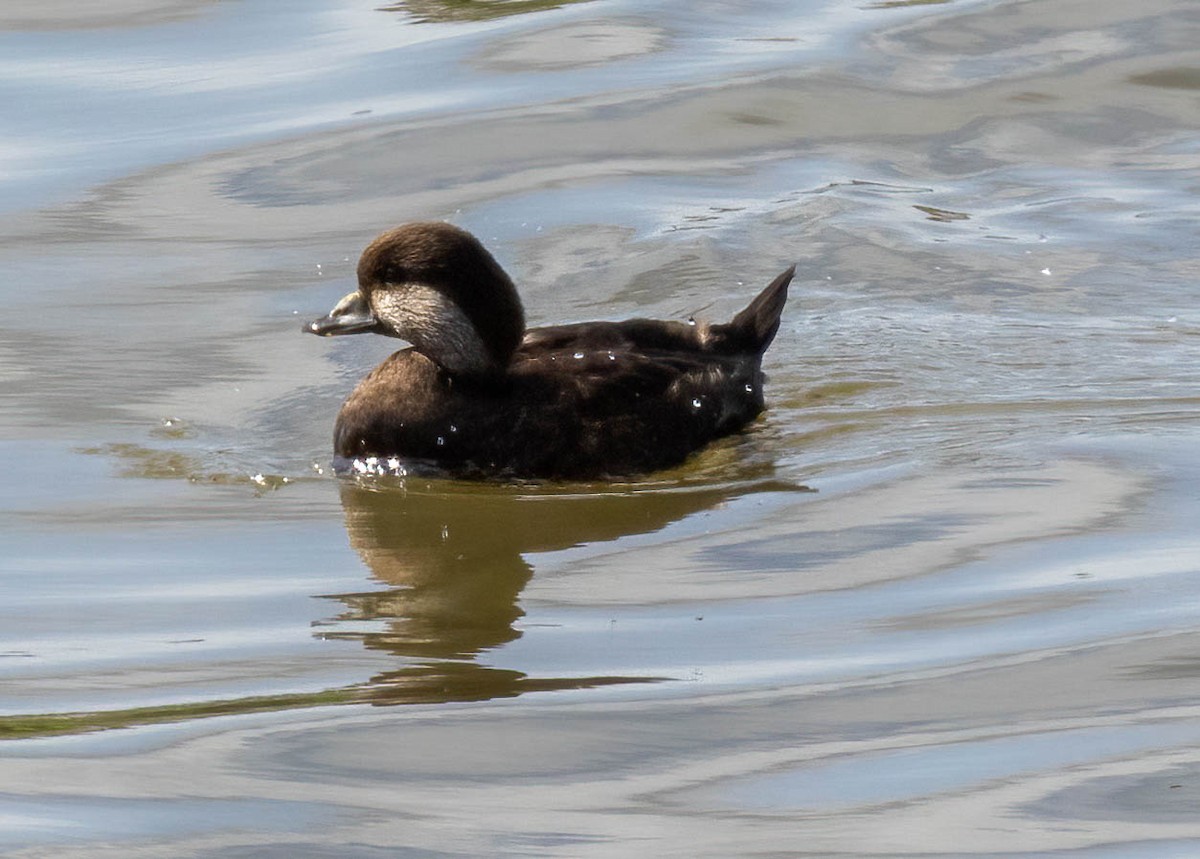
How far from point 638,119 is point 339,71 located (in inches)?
87.7

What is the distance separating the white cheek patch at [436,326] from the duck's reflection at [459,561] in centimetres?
51

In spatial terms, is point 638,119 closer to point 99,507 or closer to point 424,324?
point 424,324

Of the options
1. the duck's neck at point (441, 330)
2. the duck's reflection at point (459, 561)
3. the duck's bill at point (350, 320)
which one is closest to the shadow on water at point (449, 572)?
the duck's reflection at point (459, 561)

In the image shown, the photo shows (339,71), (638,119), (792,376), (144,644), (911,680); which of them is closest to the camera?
(911,680)

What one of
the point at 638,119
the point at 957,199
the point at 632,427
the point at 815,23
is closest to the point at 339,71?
the point at 638,119

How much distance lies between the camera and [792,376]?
31.2ft

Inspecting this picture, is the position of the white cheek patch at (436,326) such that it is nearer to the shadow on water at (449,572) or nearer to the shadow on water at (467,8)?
the shadow on water at (449,572)

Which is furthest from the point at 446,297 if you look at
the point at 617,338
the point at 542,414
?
the point at 617,338

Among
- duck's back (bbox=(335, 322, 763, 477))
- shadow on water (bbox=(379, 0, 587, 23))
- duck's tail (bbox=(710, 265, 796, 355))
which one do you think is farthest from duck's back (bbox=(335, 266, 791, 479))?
shadow on water (bbox=(379, 0, 587, 23))

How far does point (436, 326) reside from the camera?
8055mm

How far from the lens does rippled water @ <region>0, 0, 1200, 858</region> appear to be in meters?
4.87

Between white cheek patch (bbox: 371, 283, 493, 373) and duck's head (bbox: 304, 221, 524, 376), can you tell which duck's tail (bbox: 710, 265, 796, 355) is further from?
white cheek patch (bbox: 371, 283, 493, 373)

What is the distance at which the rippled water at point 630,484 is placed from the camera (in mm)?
4871

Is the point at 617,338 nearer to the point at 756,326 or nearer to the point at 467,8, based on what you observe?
the point at 756,326
